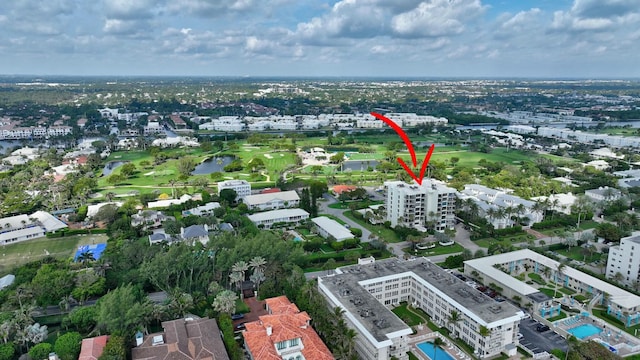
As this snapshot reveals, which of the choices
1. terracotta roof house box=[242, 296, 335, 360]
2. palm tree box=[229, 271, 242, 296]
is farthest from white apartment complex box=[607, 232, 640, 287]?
palm tree box=[229, 271, 242, 296]

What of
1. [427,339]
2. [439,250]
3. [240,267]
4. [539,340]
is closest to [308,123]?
[439,250]

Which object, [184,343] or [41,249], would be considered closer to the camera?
[184,343]

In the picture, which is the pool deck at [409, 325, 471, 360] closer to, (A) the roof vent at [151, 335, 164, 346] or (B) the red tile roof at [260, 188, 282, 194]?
(A) the roof vent at [151, 335, 164, 346]

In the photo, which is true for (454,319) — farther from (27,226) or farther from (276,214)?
(27,226)

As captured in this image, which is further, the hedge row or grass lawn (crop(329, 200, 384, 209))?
grass lawn (crop(329, 200, 384, 209))

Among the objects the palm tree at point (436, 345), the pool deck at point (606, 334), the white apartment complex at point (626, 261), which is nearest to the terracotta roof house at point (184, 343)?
the palm tree at point (436, 345)

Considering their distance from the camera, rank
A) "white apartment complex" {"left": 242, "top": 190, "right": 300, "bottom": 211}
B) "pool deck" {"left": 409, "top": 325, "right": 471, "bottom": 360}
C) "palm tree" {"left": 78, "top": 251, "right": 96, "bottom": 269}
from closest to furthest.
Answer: "pool deck" {"left": 409, "top": 325, "right": 471, "bottom": 360} < "palm tree" {"left": 78, "top": 251, "right": 96, "bottom": 269} < "white apartment complex" {"left": 242, "top": 190, "right": 300, "bottom": 211}
